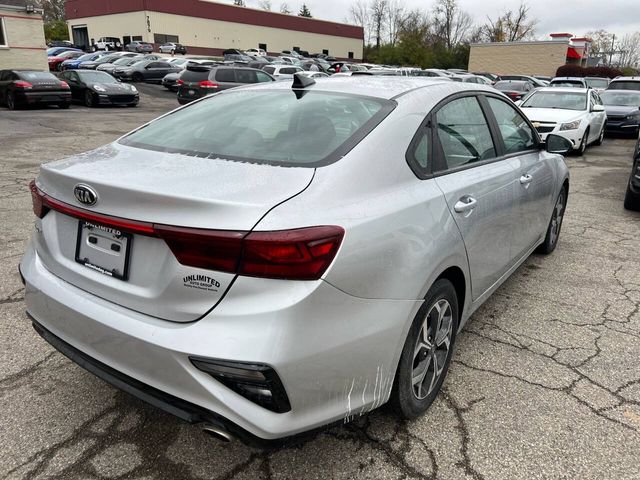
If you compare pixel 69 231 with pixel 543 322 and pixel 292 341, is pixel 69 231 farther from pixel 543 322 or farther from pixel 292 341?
pixel 543 322

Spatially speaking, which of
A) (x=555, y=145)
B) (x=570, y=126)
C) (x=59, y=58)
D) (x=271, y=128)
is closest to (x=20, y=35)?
(x=59, y=58)

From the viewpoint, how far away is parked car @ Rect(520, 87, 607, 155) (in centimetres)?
1141

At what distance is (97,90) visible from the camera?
65.1ft

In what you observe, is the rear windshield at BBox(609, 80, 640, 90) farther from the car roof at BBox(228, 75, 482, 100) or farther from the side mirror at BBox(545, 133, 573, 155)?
the car roof at BBox(228, 75, 482, 100)

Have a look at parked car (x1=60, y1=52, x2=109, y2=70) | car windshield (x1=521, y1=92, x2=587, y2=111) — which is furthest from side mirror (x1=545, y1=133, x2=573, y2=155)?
parked car (x1=60, y1=52, x2=109, y2=70)

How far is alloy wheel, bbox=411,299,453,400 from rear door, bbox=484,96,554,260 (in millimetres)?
1154

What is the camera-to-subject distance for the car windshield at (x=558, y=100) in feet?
41.0

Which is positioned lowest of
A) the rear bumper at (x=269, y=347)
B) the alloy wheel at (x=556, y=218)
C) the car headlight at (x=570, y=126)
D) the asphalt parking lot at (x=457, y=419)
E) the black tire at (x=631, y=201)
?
the asphalt parking lot at (x=457, y=419)

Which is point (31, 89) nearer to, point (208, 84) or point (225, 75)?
point (208, 84)

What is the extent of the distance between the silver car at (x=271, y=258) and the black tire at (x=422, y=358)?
1 centimetres

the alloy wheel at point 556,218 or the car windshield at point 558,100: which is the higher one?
the car windshield at point 558,100

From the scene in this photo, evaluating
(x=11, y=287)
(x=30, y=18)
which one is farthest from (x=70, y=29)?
(x=11, y=287)

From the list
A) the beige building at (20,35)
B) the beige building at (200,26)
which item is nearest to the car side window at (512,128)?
the beige building at (20,35)

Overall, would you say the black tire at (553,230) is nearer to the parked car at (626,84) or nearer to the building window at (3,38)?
the parked car at (626,84)
